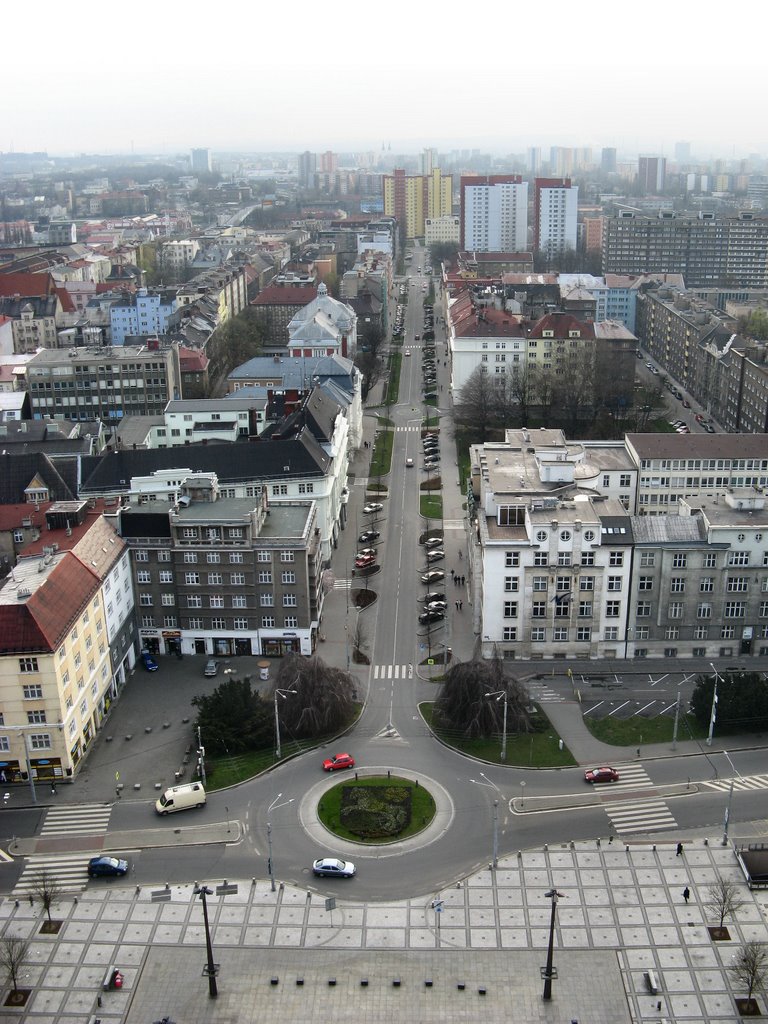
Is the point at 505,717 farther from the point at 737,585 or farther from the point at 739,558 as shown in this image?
the point at 739,558

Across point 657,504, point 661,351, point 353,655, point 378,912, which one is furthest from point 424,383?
point 378,912

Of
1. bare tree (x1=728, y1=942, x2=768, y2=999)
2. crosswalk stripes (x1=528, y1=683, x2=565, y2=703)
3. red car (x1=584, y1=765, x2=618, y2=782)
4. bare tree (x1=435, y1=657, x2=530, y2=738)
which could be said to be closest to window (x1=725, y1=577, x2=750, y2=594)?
crosswalk stripes (x1=528, y1=683, x2=565, y2=703)

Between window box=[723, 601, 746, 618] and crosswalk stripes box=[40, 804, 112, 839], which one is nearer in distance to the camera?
crosswalk stripes box=[40, 804, 112, 839]

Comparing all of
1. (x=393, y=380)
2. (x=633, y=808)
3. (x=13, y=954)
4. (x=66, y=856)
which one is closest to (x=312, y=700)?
(x=66, y=856)

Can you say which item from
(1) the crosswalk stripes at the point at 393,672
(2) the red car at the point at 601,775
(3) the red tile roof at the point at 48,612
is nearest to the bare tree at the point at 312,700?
(1) the crosswalk stripes at the point at 393,672

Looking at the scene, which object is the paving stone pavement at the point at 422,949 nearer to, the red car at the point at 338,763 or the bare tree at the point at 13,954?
the bare tree at the point at 13,954

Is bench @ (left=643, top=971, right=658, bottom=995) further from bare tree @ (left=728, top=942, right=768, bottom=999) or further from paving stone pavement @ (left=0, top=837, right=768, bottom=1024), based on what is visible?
bare tree @ (left=728, top=942, right=768, bottom=999)
